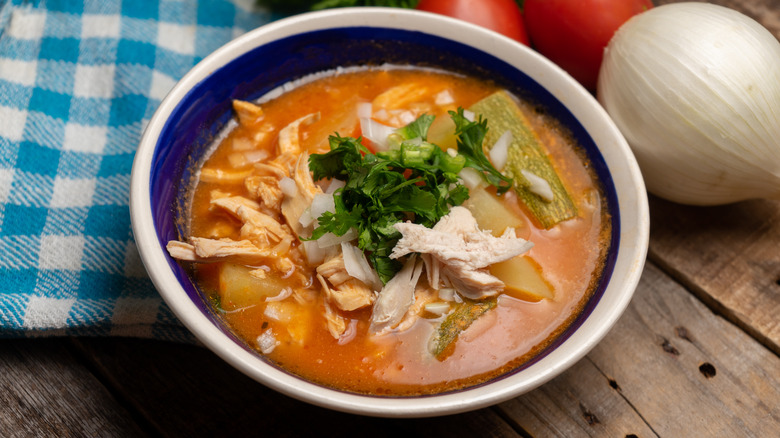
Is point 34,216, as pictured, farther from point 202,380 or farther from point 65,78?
point 202,380

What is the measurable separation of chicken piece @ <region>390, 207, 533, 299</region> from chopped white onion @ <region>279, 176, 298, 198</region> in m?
0.45

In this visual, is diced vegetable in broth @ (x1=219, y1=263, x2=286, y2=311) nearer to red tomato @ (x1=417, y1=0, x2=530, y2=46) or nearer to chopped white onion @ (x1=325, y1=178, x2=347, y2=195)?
chopped white onion @ (x1=325, y1=178, x2=347, y2=195)

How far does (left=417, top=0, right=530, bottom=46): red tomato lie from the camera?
3268 millimetres

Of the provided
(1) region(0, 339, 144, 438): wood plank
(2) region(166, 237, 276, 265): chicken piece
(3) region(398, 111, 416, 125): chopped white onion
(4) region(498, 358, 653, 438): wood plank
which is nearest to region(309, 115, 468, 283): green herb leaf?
(2) region(166, 237, 276, 265): chicken piece

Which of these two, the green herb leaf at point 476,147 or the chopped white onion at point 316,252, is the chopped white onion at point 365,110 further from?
the chopped white onion at point 316,252

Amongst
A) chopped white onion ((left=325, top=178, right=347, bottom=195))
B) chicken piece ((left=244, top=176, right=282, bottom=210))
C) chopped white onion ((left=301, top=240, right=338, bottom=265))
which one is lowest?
chopped white onion ((left=301, top=240, right=338, bottom=265))

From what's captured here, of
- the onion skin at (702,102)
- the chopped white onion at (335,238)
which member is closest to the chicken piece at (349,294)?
the chopped white onion at (335,238)

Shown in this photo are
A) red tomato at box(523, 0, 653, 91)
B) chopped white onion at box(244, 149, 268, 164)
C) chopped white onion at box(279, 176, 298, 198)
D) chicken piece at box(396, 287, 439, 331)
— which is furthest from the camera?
red tomato at box(523, 0, 653, 91)

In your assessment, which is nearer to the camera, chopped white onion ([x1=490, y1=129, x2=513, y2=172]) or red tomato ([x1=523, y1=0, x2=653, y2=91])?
chopped white onion ([x1=490, y1=129, x2=513, y2=172])

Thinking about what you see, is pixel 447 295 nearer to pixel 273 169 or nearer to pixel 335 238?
pixel 335 238

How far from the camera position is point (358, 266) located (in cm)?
224

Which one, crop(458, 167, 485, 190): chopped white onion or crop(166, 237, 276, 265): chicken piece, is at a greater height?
crop(166, 237, 276, 265): chicken piece

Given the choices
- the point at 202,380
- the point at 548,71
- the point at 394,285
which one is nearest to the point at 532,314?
the point at 394,285

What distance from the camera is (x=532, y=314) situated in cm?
232
